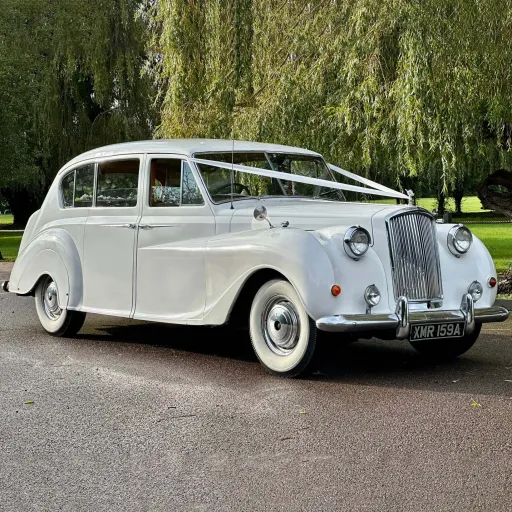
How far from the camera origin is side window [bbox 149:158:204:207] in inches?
342

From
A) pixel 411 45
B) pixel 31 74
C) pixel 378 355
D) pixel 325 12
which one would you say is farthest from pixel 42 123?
pixel 378 355

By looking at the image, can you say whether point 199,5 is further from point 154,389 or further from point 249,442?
point 249,442

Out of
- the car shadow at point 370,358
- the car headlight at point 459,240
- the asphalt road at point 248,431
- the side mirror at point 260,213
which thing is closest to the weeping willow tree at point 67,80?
the car shadow at point 370,358

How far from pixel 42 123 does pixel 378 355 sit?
1983 centimetres

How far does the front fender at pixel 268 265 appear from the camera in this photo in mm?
7082

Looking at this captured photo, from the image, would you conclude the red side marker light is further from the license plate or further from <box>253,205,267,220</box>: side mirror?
<box>253,205,267,220</box>: side mirror

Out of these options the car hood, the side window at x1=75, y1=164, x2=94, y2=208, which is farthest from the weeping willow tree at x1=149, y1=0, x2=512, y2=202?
the side window at x1=75, y1=164, x2=94, y2=208

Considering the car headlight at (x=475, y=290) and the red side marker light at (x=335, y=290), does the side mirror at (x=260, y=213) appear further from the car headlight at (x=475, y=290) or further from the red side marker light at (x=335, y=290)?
the car headlight at (x=475, y=290)

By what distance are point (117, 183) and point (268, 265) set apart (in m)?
2.71

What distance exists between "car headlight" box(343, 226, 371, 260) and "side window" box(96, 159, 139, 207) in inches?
104

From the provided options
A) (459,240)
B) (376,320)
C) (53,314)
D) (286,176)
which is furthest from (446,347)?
(53,314)

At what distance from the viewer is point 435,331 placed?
7.35 m

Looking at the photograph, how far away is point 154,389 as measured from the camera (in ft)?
23.3

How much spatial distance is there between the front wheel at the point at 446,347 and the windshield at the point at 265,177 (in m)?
1.82
